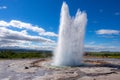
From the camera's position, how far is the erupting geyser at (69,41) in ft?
121

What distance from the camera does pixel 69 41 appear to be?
37.0 metres

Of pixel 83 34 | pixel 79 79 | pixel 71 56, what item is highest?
pixel 83 34

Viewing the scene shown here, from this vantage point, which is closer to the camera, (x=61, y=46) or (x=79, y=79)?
(x=79, y=79)

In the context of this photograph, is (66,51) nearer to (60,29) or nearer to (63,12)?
(60,29)

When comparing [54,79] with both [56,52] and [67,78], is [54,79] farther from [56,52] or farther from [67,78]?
[56,52]

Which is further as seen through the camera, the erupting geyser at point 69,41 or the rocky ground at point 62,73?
the erupting geyser at point 69,41

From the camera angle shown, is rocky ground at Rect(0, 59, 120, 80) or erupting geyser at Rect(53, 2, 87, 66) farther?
erupting geyser at Rect(53, 2, 87, 66)

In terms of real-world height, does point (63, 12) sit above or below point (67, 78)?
above

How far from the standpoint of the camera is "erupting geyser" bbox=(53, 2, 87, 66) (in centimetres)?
3691

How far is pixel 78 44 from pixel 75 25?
127 inches

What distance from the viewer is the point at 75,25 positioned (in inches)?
1503

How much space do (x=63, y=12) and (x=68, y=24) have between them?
2.34 metres

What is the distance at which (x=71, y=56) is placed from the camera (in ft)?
121

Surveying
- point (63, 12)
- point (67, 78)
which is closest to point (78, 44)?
point (63, 12)
